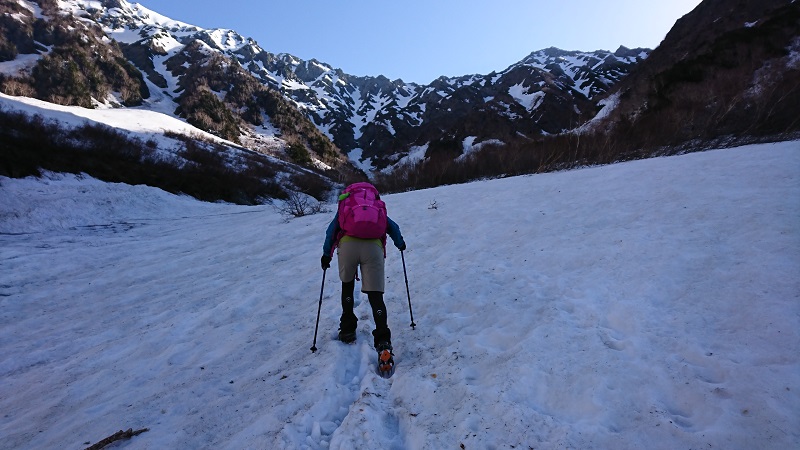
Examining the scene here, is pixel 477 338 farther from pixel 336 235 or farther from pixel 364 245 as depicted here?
pixel 336 235

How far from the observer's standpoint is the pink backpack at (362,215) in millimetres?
4348

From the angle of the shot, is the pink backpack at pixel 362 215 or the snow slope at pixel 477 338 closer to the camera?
the snow slope at pixel 477 338

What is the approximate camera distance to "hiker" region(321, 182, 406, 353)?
14.3 feet

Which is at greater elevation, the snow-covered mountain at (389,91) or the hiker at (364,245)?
the snow-covered mountain at (389,91)

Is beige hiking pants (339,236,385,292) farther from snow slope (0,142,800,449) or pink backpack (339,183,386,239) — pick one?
snow slope (0,142,800,449)

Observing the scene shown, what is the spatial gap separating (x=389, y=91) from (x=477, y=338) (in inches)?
7089

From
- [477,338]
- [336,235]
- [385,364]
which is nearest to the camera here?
[385,364]

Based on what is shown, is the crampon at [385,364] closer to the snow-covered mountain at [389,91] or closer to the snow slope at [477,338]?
the snow slope at [477,338]

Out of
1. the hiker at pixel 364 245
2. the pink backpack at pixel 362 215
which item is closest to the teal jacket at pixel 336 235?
the hiker at pixel 364 245

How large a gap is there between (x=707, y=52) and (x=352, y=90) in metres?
169

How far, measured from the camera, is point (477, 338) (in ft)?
14.6

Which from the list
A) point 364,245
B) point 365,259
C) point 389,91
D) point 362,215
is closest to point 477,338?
point 365,259

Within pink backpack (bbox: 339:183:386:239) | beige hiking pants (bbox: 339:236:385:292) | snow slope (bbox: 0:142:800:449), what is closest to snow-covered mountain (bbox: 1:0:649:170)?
snow slope (bbox: 0:142:800:449)

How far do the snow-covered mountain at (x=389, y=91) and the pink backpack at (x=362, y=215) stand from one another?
48412 millimetres
